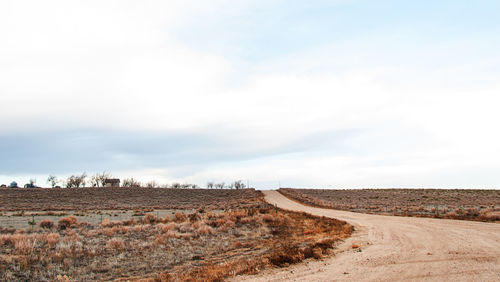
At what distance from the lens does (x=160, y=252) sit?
714 inches

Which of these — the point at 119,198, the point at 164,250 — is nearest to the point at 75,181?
the point at 119,198

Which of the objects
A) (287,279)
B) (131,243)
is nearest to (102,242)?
(131,243)

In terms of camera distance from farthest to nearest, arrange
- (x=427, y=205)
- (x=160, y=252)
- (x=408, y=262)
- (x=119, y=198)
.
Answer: (x=119, y=198) → (x=427, y=205) → (x=160, y=252) → (x=408, y=262)

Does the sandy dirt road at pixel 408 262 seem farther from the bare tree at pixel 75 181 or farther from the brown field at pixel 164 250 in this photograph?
the bare tree at pixel 75 181

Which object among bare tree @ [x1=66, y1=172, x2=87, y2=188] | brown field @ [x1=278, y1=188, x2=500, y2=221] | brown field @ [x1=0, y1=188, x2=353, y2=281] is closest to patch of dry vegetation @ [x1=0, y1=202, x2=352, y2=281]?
brown field @ [x1=0, y1=188, x2=353, y2=281]

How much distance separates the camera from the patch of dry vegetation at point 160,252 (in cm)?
1348

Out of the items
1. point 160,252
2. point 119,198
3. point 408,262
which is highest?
point 408,262

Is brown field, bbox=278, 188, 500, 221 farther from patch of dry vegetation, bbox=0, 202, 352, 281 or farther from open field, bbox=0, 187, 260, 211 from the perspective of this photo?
open field, bbox=0, 187, 260, 211

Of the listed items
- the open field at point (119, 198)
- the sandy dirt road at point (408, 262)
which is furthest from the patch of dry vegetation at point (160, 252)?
the open field at point (119, 198)

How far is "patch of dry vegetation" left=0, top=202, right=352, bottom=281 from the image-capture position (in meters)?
13.5

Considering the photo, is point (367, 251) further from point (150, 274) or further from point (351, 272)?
point (150, 274)

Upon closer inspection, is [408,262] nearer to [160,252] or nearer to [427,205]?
[160,252]

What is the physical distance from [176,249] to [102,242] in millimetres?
4677

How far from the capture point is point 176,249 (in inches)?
741
